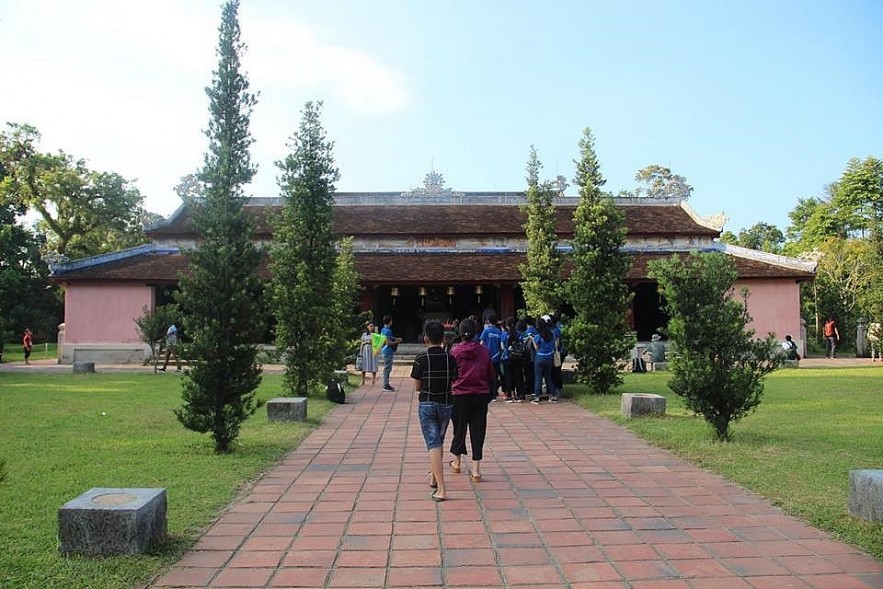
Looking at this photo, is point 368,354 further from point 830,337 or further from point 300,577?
point 830,337

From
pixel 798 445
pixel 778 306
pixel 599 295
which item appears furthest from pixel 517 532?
pixel 778 306

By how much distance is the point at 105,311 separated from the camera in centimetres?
2358

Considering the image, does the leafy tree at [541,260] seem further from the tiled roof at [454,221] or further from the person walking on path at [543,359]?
the tiled roof at [454,221]

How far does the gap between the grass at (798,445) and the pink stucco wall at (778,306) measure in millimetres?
10967

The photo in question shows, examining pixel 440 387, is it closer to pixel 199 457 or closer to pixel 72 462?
pixel 199 457

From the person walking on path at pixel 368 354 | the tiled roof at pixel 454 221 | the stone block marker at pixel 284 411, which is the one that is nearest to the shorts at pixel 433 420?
the stone block marker at pixel 284 411

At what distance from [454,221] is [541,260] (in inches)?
430

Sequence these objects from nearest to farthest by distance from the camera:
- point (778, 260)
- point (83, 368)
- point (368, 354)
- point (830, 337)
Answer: point (368, 354), point (83, 368), point (778, 260), point (830, 337)

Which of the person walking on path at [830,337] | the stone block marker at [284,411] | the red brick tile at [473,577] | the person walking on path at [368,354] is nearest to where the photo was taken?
the red brick tile at [473,577]

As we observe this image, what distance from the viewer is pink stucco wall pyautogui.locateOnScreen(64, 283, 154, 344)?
23.5 meters

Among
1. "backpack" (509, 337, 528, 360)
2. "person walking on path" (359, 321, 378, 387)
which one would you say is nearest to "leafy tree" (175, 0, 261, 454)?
"backpack" (509, 337, 528, 360)

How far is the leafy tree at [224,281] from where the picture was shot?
7.46m

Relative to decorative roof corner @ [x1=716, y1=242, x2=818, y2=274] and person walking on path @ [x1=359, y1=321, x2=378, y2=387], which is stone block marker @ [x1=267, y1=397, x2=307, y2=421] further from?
decorative roof corner @ [x1=716, y1=242, x2=818, y2=274]

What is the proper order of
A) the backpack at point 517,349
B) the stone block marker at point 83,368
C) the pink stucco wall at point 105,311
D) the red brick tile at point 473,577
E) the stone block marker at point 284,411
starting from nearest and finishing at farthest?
the red brick tile at point 473,577
the stone block marker at point 284,411
the backpack at point 517,349
the stone block marker at point 83,368
the pink stucco wall at point 105,311
